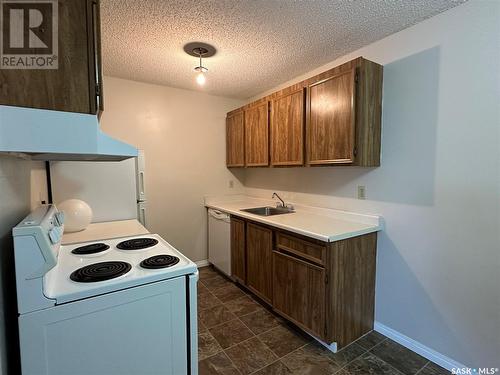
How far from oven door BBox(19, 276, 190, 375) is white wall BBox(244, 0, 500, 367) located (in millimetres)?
1691

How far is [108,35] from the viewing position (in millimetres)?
1958

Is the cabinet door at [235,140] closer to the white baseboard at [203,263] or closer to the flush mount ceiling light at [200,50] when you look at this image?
the flush mount ceiling light at [200,50]

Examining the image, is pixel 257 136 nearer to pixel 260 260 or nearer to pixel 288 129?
pixel 288 129

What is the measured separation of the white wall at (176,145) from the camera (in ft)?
9.71

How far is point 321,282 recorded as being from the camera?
1.83 metres

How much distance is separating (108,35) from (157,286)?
1.96 meters

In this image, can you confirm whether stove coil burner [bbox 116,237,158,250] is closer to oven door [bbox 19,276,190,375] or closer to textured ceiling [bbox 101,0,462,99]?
oven door [bbox 19,276,190,375]

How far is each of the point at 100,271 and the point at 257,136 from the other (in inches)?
86.6

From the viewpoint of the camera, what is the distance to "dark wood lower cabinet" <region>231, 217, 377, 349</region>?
5.96ft

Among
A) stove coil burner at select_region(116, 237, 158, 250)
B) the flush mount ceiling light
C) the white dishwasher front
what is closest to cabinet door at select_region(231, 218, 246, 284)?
the white dishwasher front

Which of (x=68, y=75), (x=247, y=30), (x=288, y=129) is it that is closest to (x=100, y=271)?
(x=68, y=75)

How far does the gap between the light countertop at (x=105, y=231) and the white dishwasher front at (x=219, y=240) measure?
3.53 ft

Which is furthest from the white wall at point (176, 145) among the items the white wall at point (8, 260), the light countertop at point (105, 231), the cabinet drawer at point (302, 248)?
the white wall at point (8, 260)

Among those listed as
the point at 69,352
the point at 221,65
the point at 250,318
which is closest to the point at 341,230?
the point at 250,318
